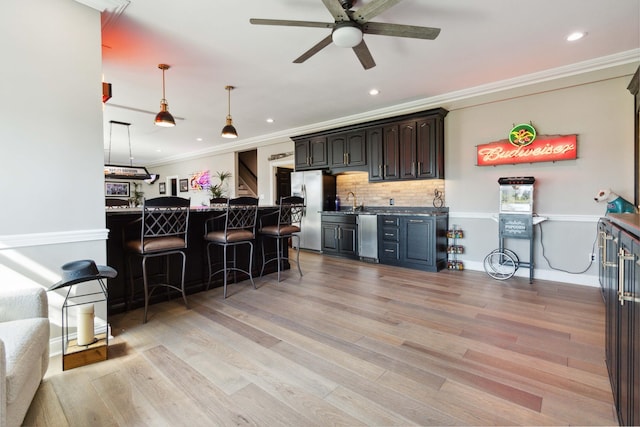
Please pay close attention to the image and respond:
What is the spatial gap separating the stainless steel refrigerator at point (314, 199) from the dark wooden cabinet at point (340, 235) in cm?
18

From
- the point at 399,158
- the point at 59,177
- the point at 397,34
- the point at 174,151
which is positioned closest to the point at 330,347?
the point at 59,177

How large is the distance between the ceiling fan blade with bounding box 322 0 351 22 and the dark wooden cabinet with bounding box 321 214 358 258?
3510mm

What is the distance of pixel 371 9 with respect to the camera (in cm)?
214

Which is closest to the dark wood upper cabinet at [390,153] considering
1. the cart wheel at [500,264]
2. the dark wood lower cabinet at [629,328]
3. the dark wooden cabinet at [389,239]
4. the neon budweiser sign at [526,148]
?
the dark wooden cabinet at [389,239]

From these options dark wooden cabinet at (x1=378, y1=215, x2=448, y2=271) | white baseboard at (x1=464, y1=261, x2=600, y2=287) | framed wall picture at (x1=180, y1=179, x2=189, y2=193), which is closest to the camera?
white baseboard at (x1=464, y1=261, x2=600, y2=287)

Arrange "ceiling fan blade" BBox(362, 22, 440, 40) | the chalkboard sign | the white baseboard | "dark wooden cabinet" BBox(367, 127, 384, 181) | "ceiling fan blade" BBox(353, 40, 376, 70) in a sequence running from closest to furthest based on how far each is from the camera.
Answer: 1. "ceiling fan blade" BBox(362, 22, 440, 40)
2. "ceiling fan blade" BBox(353, 40, 376, 70)
3. the white baseboard
4. the chalkboard sign
5. "dark wooden cabinet" BBox(367, 127, 384, 181)

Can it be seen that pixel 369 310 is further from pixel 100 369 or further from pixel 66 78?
pixel 66 78

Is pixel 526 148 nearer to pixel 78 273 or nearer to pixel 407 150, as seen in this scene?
pixel 407 150

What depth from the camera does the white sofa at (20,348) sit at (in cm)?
116

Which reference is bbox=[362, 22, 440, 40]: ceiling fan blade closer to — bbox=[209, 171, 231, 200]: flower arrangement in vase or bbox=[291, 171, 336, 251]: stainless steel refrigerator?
bbox=[291, 171, 336, 251]: stainless steel refrigerator

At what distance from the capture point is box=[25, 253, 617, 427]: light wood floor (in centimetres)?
151

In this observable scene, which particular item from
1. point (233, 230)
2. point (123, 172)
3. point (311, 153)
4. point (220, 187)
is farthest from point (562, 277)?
point (123, 172)

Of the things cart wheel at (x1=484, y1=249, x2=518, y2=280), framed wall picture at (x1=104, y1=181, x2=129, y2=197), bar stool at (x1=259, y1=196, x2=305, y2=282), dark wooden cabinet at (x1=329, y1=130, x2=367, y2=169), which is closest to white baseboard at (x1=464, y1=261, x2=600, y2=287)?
cart wheel at (x1=484, y1=249, x2=518, y2=280)

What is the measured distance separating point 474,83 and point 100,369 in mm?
5197
